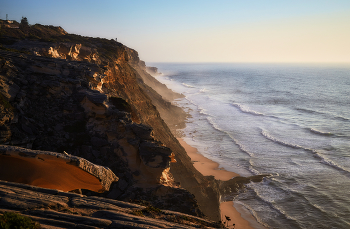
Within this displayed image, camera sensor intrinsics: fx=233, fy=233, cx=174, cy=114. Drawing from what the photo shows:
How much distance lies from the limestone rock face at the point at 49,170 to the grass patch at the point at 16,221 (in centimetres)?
274

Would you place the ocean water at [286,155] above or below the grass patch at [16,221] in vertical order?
below

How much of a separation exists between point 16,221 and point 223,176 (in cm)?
2143

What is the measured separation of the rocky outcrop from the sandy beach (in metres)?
11.0

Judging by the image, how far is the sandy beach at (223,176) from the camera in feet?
58.3

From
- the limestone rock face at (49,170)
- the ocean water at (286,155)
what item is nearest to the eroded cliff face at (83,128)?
the limestone rock face at (49,170)

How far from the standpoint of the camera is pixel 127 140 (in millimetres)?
15023

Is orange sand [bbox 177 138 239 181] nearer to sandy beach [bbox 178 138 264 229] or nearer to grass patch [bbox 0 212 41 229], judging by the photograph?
sandy beach [bbox 178 138 264 229]

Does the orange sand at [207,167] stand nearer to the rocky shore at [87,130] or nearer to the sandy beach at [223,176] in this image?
the sandy beach at [223,176]

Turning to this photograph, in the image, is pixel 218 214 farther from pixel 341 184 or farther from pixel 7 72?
pixel 7 72

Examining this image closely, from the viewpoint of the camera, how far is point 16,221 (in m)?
5.49

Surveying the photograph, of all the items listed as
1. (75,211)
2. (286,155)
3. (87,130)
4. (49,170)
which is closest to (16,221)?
(75,211)

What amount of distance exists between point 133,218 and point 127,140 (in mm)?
8148

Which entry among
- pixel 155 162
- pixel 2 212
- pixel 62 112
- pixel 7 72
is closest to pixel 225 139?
pixel 155 162

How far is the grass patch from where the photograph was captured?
5.36 meters
